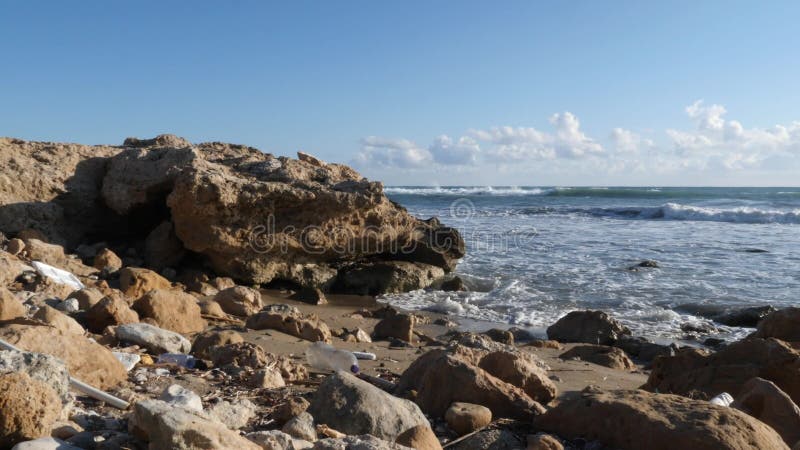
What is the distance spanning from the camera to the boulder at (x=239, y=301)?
249 inches

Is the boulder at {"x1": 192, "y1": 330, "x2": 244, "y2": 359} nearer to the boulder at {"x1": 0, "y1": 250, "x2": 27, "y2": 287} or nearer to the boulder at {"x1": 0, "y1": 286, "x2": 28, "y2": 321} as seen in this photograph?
the boulder at {"x1": 0, "y1": 286, "x2": 28, "y2": 321}

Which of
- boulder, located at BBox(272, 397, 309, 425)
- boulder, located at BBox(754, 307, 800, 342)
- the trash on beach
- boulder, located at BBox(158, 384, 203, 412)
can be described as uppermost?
boulder, located at BBox(158, 384, 203, 412)

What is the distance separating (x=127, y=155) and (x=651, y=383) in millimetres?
7422

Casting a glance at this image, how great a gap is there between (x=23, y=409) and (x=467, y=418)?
178 centimetres

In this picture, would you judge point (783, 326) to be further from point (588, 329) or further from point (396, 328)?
point (396, 328)

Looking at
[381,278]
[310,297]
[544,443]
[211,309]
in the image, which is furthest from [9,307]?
[381,278]

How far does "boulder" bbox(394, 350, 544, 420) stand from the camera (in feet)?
9.91

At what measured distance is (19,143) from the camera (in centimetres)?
895

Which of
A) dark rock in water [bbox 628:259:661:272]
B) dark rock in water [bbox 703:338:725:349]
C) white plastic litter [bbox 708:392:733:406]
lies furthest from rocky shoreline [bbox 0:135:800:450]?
dark rock in water [bbox 628:259:661:272]

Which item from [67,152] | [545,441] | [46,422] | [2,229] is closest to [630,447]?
[545,441]

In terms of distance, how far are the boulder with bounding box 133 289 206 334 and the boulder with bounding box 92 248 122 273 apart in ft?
9.32

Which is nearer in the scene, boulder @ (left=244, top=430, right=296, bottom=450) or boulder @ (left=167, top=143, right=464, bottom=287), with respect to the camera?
boulder @ (left=244, top=430, right=296, bottom=450)

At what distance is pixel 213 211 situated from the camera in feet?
26.5

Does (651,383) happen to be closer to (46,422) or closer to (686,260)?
(46,422)
